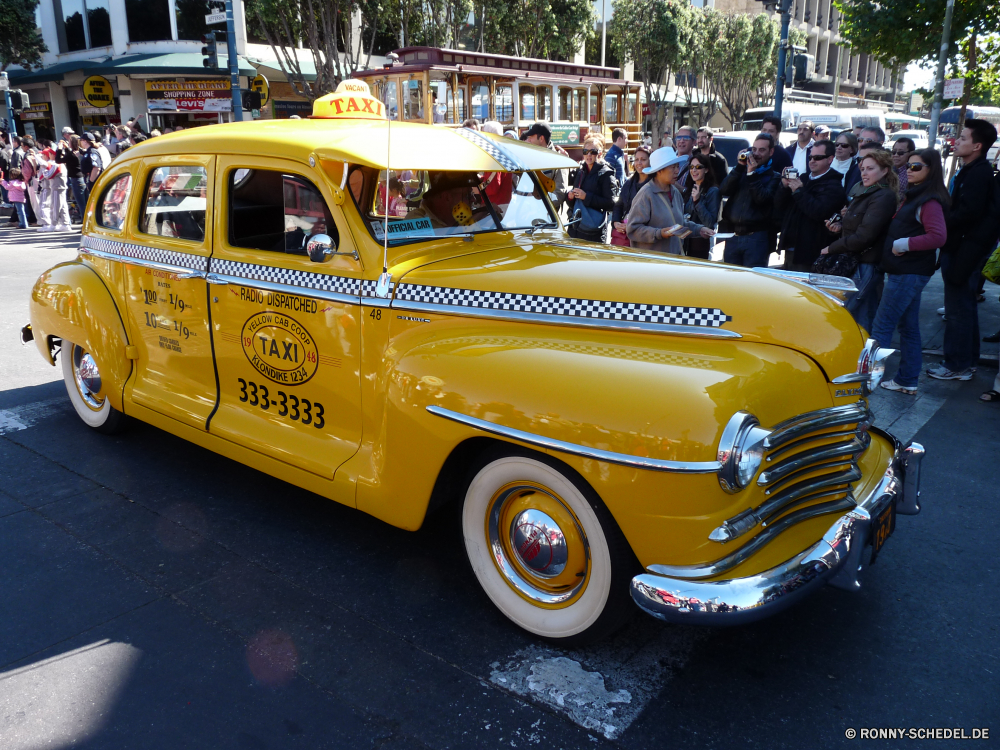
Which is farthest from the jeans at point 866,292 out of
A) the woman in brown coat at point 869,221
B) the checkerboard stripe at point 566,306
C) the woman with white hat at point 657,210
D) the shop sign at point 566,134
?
the shop sign at point 566,134

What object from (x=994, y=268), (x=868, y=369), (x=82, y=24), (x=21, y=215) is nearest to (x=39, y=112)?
(x=82, y=24)

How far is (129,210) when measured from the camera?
443 cm

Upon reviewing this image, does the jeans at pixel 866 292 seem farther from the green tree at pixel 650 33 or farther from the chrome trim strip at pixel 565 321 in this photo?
the green tree at pixel 650 33

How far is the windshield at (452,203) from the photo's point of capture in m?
3.42

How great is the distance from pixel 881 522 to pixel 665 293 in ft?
3.76

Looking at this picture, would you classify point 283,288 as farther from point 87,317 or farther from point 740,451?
point 740,451

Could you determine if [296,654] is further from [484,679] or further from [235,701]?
[484,679]

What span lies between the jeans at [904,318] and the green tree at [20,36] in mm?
31470

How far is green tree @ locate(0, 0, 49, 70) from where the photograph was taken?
26.4 metres

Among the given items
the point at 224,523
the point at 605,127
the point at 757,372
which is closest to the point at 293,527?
the point at 224,523

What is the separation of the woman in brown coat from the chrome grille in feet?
10.3

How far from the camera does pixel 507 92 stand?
20062mm

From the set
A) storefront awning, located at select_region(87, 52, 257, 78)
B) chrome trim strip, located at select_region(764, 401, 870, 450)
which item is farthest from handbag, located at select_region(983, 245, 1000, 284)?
storefront awning, located at select_region(87, 52, 257, 78)

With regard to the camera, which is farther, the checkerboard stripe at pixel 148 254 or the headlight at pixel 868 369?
the checkerboard stripe at pixel 148 254
